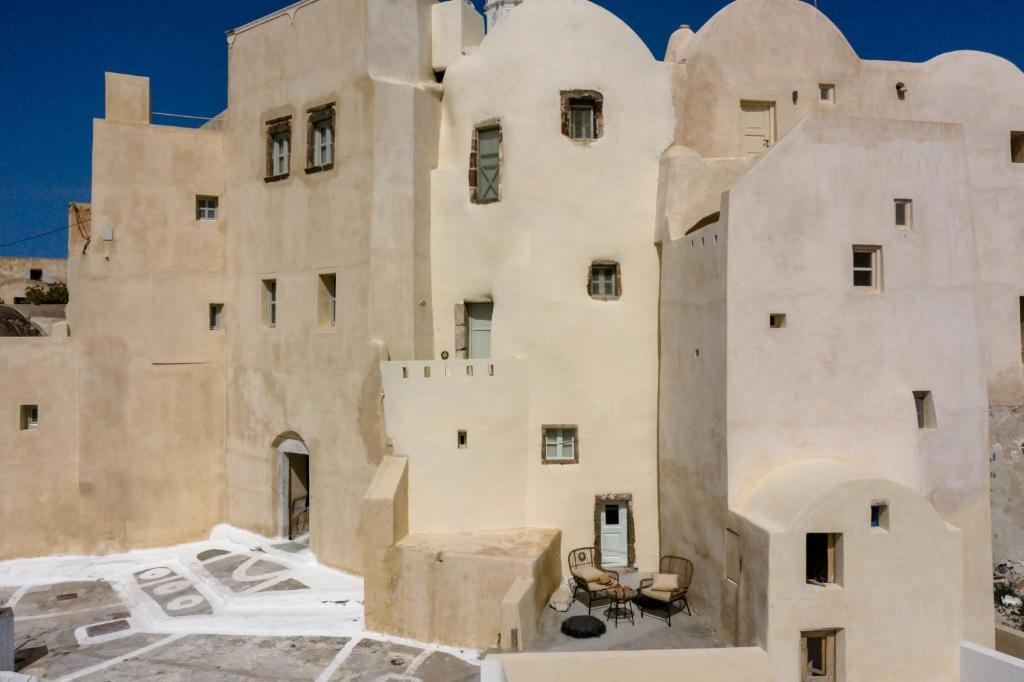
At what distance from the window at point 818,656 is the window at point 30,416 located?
18961 mm

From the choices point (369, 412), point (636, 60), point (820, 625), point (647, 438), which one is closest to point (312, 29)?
point (636, 60)

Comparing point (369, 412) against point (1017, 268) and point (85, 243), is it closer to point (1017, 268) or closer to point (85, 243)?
point (85, 243)

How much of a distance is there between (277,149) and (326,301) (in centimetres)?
446

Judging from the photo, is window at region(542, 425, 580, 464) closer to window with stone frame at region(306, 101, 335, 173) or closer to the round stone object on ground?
the round stone object on ground

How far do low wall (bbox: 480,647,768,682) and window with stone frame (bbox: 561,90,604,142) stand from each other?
1118cm

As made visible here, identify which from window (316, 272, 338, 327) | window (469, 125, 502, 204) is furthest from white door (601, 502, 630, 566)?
window (316, 272, 338, 327)

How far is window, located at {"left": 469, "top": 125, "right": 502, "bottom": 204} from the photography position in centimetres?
1797

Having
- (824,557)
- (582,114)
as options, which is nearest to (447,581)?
(824,557)

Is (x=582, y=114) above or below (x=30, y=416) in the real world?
above

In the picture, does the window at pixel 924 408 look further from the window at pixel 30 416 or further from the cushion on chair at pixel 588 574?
the window at pixel 30 416

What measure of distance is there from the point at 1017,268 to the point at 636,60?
34.9ft

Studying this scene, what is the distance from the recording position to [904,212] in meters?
14.3

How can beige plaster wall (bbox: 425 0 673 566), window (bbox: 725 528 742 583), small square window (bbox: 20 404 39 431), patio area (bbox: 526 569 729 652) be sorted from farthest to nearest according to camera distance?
small square window (bbox: 20 404 39 431), beige plaster wall (bbox: 425 0 673 566), patio area (bbox: 526 569 729 652), window (bbox: 725 528 742 583)

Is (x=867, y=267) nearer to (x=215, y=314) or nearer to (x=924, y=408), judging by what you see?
(x=924, y=408)
